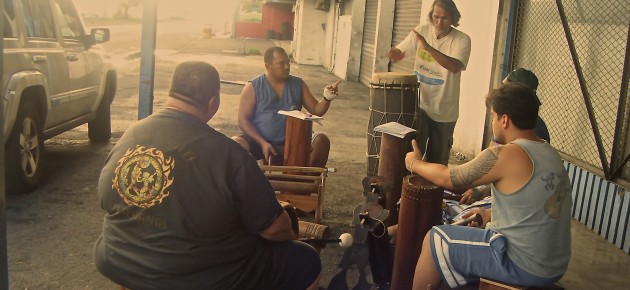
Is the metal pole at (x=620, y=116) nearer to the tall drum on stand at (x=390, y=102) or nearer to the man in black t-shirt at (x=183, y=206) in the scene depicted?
the tall drum on stand at (x=390, y=102)

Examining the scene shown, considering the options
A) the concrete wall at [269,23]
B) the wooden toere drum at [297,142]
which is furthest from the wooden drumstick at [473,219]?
the concrete wall at [269,23]

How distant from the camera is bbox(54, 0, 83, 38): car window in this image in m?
7.13

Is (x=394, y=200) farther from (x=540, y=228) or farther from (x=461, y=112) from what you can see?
(x=461, y=112)

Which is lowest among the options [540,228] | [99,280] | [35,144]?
[99,280]

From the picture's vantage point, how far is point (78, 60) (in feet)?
23.3

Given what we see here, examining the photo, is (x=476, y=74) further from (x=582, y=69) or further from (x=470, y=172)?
(x=470, y=172)

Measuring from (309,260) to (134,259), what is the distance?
0.85 meters

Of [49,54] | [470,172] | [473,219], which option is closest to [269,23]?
[49,54]

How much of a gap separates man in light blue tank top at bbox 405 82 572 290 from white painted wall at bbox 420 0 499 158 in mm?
4813

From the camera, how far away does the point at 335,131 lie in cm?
1041

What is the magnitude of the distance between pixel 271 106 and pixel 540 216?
3079mm

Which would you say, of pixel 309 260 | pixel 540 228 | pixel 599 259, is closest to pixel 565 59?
pixel 599 259

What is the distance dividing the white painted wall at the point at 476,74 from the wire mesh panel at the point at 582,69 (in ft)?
2.75

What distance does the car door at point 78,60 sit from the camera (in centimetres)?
690
